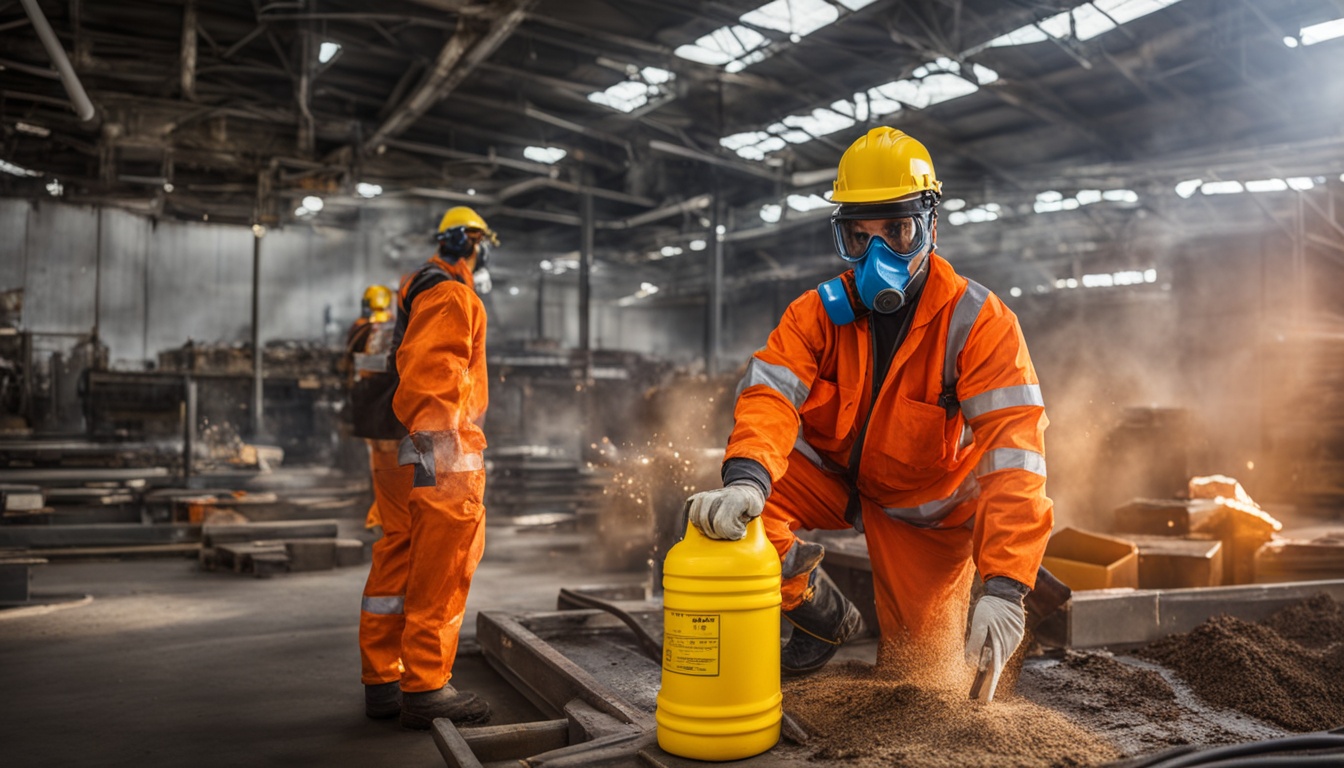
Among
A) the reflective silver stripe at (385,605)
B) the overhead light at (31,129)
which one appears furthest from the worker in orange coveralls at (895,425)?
the overhead light at (31,129)

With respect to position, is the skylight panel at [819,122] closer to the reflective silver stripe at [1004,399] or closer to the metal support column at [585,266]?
the metal support column at [585,266]

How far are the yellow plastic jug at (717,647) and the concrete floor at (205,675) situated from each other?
4.21 ft

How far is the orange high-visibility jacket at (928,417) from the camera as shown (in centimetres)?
238

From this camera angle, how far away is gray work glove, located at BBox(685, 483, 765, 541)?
2.14 m

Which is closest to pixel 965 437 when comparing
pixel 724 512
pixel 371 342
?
pixel 724 512

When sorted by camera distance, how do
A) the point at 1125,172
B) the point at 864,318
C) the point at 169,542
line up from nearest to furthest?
the point at 864,318 < the point at 169,542 < the point at 1125,172

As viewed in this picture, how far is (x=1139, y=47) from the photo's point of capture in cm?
928

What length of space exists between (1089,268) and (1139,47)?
9.66m

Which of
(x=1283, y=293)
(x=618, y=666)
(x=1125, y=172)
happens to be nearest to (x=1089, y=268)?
(x=1283, y=293)

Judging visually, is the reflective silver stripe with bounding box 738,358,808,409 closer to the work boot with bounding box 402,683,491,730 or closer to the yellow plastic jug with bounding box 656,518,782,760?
the yellow plastic jug with bounding box 656,518,782,760

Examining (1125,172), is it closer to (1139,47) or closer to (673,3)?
(1139,47)

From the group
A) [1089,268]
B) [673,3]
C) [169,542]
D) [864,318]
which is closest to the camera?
[864,318]

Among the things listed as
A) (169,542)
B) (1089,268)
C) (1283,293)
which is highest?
(1089,268)

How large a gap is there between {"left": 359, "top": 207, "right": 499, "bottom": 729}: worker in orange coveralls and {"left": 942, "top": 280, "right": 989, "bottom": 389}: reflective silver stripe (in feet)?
5.63
